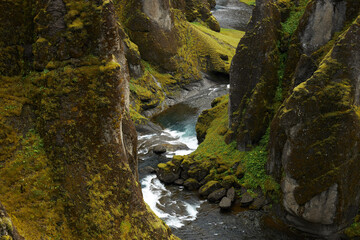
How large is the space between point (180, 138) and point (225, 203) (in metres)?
14.7

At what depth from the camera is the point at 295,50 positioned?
2606cm

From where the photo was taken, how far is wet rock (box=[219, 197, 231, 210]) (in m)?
23.7

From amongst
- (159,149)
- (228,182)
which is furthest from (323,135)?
(159,149)

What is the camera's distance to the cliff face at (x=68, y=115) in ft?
42.2

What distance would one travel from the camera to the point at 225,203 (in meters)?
23.9

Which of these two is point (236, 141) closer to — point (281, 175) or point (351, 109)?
point (281, 175)

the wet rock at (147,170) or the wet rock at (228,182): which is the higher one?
the wet rock at (228,182)

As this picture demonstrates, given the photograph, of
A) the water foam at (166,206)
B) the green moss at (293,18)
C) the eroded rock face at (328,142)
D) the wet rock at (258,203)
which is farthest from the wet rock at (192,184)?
the green moss at (293,18)

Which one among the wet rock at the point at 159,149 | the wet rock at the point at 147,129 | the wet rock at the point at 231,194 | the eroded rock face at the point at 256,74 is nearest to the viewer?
the wet rock at the point at 231,194

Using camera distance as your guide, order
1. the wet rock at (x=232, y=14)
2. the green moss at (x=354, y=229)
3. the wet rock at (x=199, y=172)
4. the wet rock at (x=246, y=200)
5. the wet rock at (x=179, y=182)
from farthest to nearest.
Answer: the wet rock at (x=232, y=14), the wet rock at (x=179, y=182), the wet rock at (x=199, y=172), the wet rock at (x=246, y=200), the green moss at (x=354, y=229)

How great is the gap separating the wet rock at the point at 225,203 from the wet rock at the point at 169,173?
5168 millimetres

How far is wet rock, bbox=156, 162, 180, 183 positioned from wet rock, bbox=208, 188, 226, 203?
4022 mm

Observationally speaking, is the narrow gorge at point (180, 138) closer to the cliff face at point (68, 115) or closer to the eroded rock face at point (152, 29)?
the cliff face at point (68, 115)

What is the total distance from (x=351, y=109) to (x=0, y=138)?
675 inches
